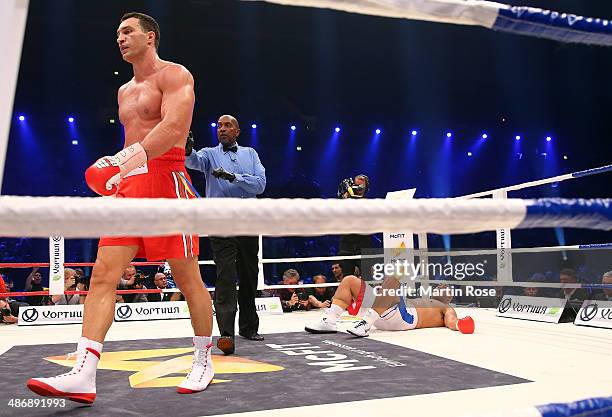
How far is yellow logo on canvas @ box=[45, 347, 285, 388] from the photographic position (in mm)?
1831

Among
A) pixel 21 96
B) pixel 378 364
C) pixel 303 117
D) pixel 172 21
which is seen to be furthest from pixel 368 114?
pixel 378 364

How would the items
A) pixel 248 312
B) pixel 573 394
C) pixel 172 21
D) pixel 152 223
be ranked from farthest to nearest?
pixel 172 21
pixel 248 312
pixel 573 394
pixel 152 223

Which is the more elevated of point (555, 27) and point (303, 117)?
point (303, 117)

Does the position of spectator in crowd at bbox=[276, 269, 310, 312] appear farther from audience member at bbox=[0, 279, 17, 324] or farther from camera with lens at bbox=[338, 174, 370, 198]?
audience member at bbox=[0, 279, 17, 324]

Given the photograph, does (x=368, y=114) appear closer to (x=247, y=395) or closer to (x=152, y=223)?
(x=247, y=395)

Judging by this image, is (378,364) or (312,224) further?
(378,364)

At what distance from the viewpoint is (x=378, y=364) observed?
208cm

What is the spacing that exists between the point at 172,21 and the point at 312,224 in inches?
317

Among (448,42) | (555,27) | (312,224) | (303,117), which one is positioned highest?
(448,42)

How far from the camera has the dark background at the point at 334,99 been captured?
26.6ft

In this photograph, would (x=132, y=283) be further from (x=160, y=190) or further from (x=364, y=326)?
(x=160, y=190)

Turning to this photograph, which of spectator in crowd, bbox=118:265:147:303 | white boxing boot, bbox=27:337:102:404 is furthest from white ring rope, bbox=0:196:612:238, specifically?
spectator in crowd, bbox=118:265:147:303

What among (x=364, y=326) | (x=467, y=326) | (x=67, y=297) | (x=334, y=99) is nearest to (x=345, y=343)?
(x=364, y=326)

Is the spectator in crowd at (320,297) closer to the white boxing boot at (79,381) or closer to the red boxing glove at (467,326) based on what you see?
the red boxing glove at (467,326)
